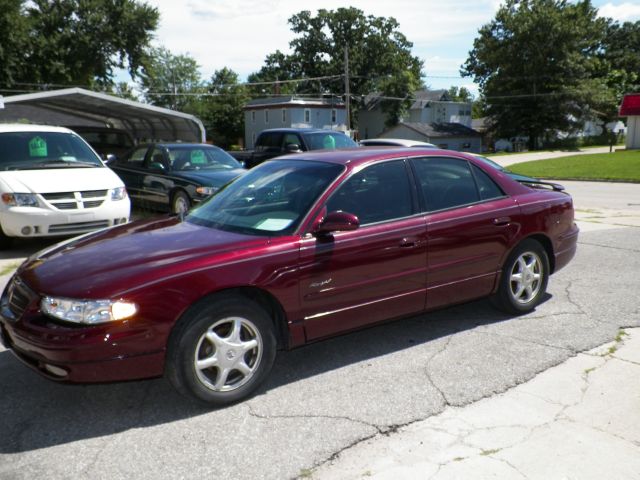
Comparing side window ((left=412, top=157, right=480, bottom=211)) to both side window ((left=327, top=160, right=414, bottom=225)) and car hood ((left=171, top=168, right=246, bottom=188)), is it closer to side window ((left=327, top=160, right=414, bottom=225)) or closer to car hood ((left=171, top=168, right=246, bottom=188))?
side window ((left=327, top=160, right=414, bottom=225))

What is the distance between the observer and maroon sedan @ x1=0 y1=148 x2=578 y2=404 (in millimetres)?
3297

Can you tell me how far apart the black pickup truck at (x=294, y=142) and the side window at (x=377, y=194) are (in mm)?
8497

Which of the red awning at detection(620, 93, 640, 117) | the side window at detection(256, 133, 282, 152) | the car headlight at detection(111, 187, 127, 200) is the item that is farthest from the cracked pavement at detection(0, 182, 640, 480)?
the red awning at detection(620, 93, 640, 117)

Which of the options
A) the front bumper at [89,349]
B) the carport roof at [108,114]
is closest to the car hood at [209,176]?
the front bumper at [89,349]

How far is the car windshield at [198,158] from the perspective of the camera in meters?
11.2

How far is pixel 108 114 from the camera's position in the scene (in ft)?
75.4

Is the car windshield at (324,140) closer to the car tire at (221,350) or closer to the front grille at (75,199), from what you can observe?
the front grille at (75,199)

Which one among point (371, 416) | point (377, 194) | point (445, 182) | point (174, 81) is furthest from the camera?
point (174, 81)

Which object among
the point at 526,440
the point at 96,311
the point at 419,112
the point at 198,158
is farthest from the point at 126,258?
the point at 419,112

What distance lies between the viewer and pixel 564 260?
5.59 metres

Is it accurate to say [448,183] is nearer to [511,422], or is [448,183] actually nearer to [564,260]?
[564,260]

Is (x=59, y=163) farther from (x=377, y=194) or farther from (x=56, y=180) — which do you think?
(x=377, y=194)

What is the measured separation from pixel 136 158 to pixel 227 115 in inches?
2300

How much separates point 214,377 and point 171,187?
7.78 m
